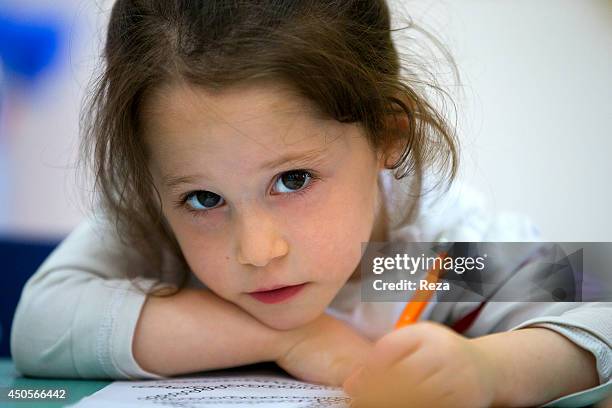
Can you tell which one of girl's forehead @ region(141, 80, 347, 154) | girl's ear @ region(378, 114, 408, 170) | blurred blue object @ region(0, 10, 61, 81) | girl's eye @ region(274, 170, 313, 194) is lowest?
girl's eye @ region(274, 170, 313, 194)

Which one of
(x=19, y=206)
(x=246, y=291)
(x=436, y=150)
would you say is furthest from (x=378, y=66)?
(x=19, y=206)

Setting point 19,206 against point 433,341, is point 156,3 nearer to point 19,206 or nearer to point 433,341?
point 433,341

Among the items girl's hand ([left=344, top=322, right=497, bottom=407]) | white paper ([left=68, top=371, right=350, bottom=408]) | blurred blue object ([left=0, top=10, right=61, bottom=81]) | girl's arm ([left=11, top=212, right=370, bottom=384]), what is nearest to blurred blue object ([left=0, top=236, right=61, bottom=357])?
blurred blue object ([left=0, top=10, right=61, bottom=81])

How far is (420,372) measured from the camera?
0.46 meters

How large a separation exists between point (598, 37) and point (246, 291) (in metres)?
0.35

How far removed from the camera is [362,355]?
59cm

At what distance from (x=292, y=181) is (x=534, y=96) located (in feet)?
0.80

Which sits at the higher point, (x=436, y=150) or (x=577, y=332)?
(x=436, y=150)

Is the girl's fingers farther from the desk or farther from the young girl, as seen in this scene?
the desk

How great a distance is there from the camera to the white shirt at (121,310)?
0.56 metres

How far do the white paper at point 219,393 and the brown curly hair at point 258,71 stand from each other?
16 centimetres

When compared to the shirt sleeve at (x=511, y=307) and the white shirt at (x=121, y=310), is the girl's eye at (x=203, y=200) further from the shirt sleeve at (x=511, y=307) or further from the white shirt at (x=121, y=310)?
the shirt sleeve at (x=511, y=307)

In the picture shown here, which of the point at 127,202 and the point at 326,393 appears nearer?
the point at 326,393

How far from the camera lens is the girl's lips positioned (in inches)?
23.3
